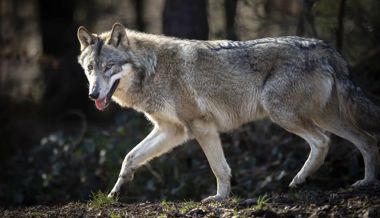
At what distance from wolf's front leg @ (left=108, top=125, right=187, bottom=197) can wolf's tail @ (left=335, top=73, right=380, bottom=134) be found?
68.3 inches

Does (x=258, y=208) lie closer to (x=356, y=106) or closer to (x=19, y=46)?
(x=356, y=106)

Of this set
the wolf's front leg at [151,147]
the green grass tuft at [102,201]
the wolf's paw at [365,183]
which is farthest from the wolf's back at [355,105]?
the green grass tuft at [102,201]

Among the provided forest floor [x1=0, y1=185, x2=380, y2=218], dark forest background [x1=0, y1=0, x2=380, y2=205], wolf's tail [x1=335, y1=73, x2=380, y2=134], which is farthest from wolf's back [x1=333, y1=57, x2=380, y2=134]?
forest floor [x1=0, y1=185, x2=380, y2=218]

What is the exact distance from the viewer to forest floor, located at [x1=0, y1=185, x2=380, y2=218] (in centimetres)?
545

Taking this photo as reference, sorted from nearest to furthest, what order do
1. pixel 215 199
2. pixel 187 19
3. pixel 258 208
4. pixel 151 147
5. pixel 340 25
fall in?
pixel 258 208
pixel 215 199
pixel 151 147
pixel 340 25
pixel 187 19

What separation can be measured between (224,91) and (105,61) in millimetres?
1337

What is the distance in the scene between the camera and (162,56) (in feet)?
23.7

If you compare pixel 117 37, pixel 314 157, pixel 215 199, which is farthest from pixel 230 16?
pixel 215 199

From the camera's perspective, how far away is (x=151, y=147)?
712 centimetres

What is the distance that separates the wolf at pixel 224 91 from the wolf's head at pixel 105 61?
0.01 meters

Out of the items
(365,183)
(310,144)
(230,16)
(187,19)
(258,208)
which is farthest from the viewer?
(230,16)

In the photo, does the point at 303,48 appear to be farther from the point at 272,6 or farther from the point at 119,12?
the point at 119,12

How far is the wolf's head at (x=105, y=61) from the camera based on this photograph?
6863 millimetres

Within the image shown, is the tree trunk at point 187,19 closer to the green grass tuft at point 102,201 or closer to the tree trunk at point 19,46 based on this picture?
the green grass tuft at point 102,201
